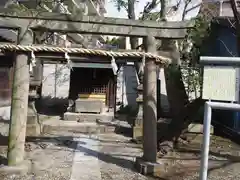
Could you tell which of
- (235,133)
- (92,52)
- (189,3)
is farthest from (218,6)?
(92,52)

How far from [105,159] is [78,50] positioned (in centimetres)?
303

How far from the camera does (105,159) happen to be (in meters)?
8.45

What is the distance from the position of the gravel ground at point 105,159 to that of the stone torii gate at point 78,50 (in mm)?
560

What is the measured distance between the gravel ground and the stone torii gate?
1.84 feet

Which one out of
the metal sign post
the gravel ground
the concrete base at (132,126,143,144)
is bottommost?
the gravel ground

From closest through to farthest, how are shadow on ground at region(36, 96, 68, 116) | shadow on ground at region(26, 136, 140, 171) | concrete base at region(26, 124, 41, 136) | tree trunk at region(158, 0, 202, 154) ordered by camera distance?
shadow on ground at region(26, 136, 140, 171)
tree trunk at region(158, 0, 202, 154)
concrete base at region(26, 124, 41, 136)
shadow on ground at region(36, 96, 68, 116)

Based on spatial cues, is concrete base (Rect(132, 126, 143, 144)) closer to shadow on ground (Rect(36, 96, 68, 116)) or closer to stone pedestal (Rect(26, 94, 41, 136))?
stone pedestal (Rect(26, 94, 41, 136))

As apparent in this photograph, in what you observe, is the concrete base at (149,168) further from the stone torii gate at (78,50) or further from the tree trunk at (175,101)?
the tree trunk at (175,101)

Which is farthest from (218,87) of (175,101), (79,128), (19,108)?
(79,128)

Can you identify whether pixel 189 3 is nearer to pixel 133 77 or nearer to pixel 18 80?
pixel 18 80

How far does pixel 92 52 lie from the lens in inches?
276

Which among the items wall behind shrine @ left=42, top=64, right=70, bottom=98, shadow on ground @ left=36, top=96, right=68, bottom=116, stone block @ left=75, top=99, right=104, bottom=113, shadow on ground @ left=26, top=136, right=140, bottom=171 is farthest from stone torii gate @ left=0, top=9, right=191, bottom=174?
wall behind shrine @ left=42, top=64, right=70, bottom=98

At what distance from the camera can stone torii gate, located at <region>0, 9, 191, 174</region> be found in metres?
6.98

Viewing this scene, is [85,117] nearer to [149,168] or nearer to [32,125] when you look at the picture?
[32,125]
